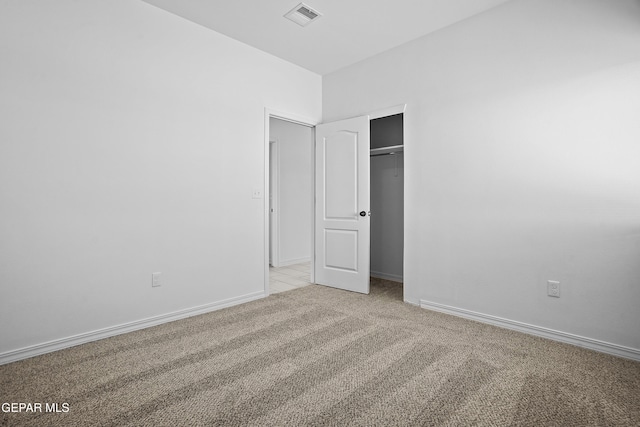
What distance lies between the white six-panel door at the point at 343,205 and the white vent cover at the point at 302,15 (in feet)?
3.77

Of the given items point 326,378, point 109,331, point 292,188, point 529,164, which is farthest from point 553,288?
point 292,188

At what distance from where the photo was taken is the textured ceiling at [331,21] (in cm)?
269

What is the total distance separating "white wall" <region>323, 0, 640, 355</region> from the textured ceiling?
0.22m

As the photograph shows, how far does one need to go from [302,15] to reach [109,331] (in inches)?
122

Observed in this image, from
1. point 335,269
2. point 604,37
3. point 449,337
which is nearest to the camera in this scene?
point 604,37

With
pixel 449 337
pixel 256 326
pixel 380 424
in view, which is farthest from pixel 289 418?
pixel 449 337

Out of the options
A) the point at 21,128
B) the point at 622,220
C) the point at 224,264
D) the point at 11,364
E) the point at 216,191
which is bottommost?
the point at 11,364

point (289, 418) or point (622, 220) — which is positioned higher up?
point (622, 220)

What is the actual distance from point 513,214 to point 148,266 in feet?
10.1

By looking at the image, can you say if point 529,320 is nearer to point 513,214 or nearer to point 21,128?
point 513,214

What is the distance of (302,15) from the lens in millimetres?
2850

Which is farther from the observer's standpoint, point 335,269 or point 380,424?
point 335,269

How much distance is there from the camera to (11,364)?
2.04 m

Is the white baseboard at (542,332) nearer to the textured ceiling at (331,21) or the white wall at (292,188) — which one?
the textured ceiling at (331,21)
